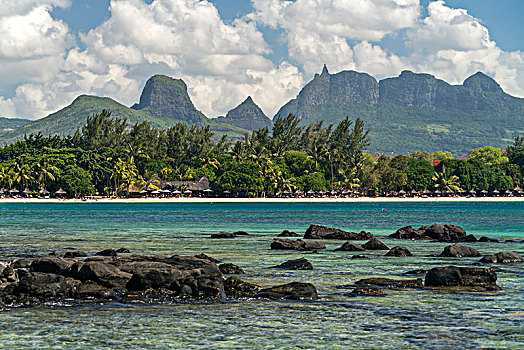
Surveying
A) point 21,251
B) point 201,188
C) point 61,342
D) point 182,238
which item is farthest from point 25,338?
point 201,188

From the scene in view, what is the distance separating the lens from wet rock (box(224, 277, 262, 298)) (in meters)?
22.5

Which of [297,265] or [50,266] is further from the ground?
[50,266]

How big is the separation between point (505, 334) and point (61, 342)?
11913 mm

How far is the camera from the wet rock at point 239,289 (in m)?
22.5

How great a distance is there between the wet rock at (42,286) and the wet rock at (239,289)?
583 cm

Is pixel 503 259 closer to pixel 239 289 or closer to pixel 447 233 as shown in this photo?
pixel 447 233

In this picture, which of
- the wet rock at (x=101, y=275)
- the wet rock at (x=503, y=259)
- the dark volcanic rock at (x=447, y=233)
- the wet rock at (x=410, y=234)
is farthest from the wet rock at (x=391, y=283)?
the wet rock at (x=410, y=234)

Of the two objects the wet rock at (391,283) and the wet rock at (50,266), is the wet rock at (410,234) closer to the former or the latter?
the wet rock at (391,283)

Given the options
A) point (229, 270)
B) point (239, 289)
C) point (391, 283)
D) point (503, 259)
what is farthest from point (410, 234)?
point (239, 289)

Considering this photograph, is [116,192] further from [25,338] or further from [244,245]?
[25,338]

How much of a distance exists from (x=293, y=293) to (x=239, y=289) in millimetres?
2204

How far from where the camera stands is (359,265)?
32312mm

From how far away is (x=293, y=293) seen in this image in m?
22.2

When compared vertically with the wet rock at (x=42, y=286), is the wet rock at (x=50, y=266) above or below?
above
